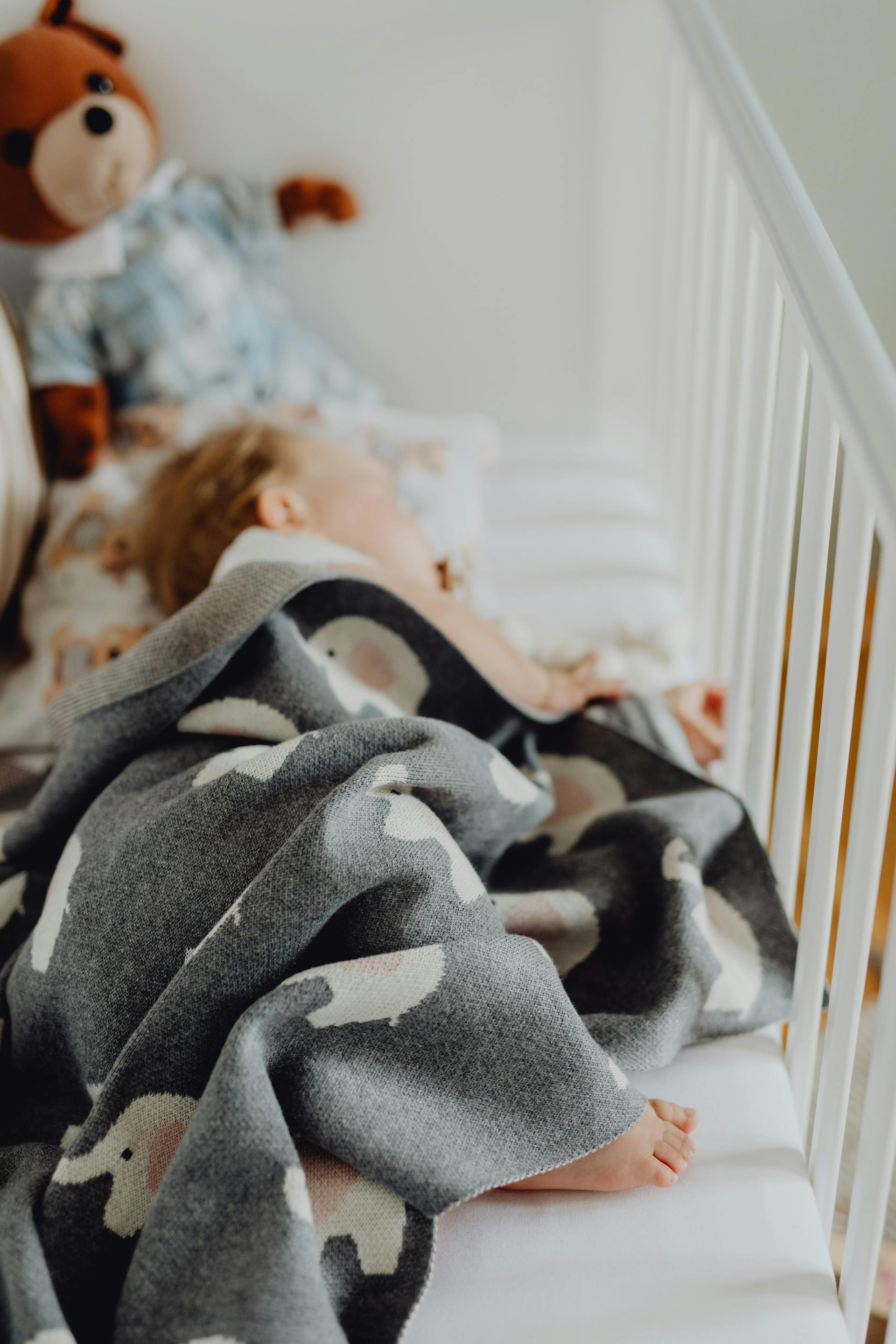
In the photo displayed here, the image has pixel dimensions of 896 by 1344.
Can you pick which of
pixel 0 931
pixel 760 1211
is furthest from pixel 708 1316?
pixel 0 931

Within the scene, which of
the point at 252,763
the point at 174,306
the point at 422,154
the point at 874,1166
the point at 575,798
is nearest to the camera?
the point at 874,1166

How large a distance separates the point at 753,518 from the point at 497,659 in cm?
25

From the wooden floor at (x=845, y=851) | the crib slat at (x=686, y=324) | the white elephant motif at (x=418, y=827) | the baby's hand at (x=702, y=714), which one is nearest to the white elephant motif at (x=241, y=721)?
the white elephant motif at (x=418, y=827)

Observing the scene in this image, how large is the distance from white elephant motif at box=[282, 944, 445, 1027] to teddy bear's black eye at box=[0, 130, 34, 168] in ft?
3.12

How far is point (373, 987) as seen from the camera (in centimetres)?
59

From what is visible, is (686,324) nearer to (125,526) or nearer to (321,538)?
(321,538)

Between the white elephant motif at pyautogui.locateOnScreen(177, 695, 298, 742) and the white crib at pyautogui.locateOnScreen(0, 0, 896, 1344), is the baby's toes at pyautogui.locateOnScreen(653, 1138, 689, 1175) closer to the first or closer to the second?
the white crib at pyautogui.locateOnScreen(0, 0, 896, 1344)

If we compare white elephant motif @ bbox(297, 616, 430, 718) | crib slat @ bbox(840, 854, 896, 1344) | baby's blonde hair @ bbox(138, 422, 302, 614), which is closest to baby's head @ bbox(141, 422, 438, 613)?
baby's blonde hair @ bbox(138, 422, 302, 614)

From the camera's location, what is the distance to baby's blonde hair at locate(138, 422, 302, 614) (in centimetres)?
102

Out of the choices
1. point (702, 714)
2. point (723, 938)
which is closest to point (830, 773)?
point (723, 938)

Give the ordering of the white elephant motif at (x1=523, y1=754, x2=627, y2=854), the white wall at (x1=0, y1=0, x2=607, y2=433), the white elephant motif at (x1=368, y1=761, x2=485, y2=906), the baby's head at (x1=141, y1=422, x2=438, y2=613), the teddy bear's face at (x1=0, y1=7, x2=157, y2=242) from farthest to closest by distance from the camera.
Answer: the white wall at (x1=0, y1=0, x2=607, y2=433)
the teddy bear's face at (x1=0, y1=7, x2=157, y2=242)
the baby's head at (x1=141, y1=422, x2=438, y2=613)
the white elephant motif at (x1=523, y1=754, x2=627, y2=854)
the white elephant motif at (x1=368, y1=761, x2=485, y2=906)

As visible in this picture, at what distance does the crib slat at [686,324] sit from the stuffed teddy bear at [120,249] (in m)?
0.42

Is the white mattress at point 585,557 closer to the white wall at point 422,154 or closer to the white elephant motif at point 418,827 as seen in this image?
the white wall at point 422,154

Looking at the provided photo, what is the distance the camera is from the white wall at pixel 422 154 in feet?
4.15
